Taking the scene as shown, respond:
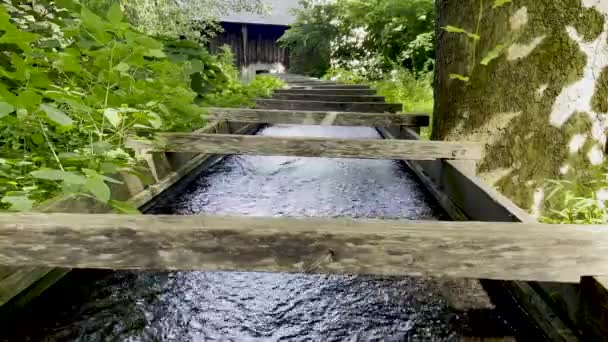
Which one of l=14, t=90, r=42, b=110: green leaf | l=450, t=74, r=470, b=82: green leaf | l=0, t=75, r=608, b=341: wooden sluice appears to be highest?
l=450, t=74, r=470, b=82: green leaf

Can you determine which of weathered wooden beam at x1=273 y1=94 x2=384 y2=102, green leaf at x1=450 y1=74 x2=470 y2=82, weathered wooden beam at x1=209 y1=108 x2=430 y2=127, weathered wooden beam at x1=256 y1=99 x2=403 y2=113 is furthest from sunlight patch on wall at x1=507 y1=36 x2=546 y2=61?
weathered wooden beam at x1=273 y1=94 x2=384 y2=102

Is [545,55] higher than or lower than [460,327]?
higher

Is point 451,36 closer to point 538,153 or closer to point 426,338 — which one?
point 538,153

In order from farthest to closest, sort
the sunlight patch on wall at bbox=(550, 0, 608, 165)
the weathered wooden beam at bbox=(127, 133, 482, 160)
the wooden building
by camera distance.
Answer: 1. the wooden building
2. the weathered wooden beam at bbox=(127, 133, 482, 160)
3. the sunlight patch on wall at bbox=(550, 0, 608, 165)

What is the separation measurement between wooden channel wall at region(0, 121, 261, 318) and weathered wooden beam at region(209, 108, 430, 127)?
8.8 inches

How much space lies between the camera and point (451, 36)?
289cm

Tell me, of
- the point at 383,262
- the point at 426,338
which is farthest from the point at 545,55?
the point at 383,262

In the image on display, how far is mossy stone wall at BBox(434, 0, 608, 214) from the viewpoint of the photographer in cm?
232

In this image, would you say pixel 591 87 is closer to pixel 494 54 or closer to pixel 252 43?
pixel 494 54

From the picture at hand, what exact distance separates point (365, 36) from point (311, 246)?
1823 cm

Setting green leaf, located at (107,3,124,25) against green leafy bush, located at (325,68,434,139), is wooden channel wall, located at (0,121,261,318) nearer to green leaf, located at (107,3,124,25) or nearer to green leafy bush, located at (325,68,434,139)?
green leaf, located at (107,3,124,25)

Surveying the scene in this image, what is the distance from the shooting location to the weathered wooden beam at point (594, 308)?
1054 mm

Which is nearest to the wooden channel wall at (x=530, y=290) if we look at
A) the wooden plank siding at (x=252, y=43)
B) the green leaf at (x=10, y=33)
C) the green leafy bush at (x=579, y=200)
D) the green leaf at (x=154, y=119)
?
the green leafy bush at (x=579, y=200)

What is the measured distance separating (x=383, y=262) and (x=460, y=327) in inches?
26.6
